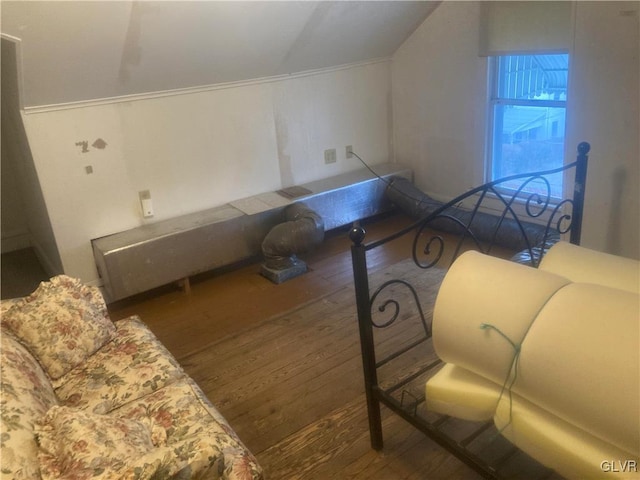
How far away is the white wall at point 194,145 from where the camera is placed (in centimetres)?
315

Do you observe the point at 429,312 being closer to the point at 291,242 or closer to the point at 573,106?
the point at 291,242

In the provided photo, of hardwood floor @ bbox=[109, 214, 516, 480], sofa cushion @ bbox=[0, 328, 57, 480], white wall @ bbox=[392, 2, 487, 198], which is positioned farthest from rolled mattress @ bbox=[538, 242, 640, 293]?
white wall @ bbox=[392, 2, 487, 198]

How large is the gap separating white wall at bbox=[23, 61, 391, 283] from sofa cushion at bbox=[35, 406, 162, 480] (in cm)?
196

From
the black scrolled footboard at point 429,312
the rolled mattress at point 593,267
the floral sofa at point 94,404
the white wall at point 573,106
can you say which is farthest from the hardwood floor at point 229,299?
the rolled mattress at point 593,267

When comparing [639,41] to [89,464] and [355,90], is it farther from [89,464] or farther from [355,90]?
[89,464]

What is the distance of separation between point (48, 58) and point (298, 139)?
1847mm

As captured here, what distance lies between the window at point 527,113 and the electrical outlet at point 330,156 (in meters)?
1.22

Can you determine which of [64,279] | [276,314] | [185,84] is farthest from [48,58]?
[276,314]

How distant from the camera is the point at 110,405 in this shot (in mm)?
1884

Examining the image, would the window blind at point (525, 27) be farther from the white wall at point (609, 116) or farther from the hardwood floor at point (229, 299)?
the hardwood floor at point (229, 299)

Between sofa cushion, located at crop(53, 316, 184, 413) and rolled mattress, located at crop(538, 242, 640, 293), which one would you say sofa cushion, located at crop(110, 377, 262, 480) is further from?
rolled mattress, located at crop(538, 242, 640, 293)

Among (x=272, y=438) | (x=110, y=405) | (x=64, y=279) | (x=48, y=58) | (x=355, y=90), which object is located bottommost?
(x=272, y=438)

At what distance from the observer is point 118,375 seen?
2.03 m

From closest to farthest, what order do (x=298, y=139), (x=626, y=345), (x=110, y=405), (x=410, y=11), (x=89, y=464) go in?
(x=626, y=345), (x=89, y=464), (x=110, y=405), (x=410, y=11), (x=298, y=139)
